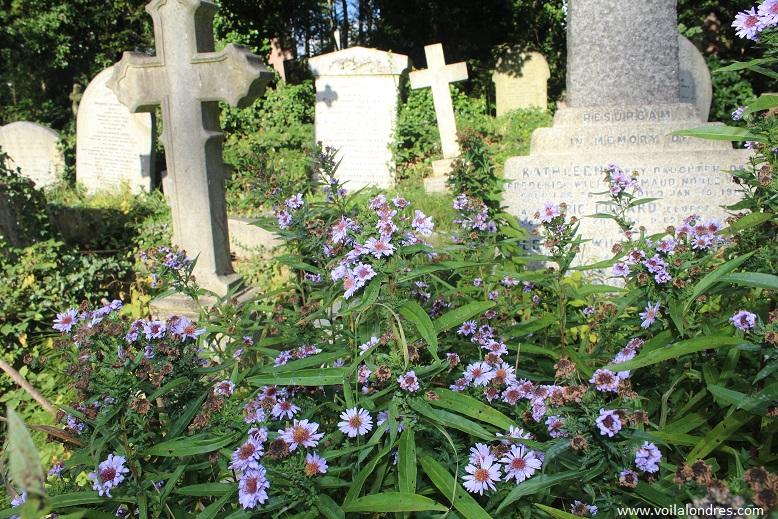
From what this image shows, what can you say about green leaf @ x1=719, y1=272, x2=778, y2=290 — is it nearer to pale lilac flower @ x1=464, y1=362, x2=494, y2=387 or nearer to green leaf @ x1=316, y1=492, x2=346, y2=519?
pale lilac flower @ x1=464, y1=362, x2=494, y2=387

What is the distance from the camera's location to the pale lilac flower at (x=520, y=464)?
1.26m

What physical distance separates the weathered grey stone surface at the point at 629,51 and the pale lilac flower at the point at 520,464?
3.64 m

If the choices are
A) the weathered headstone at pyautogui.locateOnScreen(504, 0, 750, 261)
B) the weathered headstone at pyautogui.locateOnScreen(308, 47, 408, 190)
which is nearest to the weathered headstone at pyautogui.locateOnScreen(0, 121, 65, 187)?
the weathered headstone at pyautogui.locateOnScreen(308, 47, 408, 190)

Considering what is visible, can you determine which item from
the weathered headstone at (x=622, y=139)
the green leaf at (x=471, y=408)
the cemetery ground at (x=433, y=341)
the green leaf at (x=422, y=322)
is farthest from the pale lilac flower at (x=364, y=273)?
the weathered headstone at (x=622, y=139)

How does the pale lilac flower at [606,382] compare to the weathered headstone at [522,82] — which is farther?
the weathered headstone at [522,82]

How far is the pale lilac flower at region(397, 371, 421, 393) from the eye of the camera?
1.33 meters

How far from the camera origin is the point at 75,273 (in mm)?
4371

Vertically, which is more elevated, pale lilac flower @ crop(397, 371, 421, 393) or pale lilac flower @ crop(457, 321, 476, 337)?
pale lilac flower @ crop(397, 371, 421, 393)

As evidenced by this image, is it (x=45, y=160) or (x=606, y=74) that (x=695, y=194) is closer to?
(x=606, y=74)

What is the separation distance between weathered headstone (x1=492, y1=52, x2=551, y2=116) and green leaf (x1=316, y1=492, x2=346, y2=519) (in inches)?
423

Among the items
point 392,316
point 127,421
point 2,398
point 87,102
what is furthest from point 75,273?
point 87,102

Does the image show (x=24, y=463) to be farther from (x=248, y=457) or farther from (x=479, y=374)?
(x=479, y=374)

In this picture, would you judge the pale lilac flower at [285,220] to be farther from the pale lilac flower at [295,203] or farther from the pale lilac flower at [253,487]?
the pale lilac flower at [253,487]

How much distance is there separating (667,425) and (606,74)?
339 centimetres
